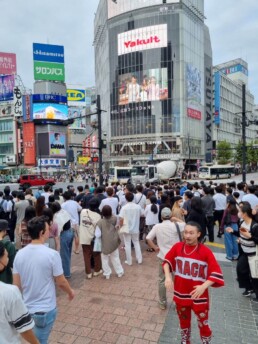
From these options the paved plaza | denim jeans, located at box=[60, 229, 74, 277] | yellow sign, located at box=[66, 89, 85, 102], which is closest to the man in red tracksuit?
the paved plaza

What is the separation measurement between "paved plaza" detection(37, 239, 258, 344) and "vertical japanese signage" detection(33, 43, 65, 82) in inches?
2806

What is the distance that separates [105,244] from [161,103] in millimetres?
58954

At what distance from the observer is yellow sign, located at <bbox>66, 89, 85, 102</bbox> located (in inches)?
3521

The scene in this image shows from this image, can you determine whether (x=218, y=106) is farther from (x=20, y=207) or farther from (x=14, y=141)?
(x=20, y=207)

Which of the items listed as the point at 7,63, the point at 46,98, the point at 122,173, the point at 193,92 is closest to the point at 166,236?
the point at 122,173

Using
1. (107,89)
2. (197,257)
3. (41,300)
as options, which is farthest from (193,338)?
(107,89)

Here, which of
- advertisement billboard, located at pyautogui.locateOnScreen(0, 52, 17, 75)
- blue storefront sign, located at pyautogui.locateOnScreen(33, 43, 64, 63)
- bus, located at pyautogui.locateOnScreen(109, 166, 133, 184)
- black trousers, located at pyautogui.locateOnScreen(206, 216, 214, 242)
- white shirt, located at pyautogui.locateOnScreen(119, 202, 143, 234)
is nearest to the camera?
white shirt, located at pyautogui.locateOnScreen(119, 202, 143, 234)

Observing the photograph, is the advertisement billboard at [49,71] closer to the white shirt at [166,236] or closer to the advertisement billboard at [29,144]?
the advertisement billboard at [29,144]

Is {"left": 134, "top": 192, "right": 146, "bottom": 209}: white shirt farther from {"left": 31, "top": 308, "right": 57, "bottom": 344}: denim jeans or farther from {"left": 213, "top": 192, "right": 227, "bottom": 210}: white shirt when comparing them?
{"left": 31, "top": 308, "right": 57, "bottom": 344}: denim jeans

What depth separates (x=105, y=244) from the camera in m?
5.89

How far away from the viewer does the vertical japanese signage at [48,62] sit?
67750 millimetres

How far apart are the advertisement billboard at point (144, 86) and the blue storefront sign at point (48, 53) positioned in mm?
17420

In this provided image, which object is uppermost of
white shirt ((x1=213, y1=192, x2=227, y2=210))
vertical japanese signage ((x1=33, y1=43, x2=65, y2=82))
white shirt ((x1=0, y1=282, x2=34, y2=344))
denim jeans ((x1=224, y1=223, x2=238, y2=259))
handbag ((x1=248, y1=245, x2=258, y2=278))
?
vertical japanese signage ((x1=33, y1=43, x2=65, y2=82))

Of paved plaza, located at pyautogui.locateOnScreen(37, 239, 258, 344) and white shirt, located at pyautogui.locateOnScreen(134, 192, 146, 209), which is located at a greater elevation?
white shirt, located at pyautogui.locateOnScreen(134, 192, 146, 209)
